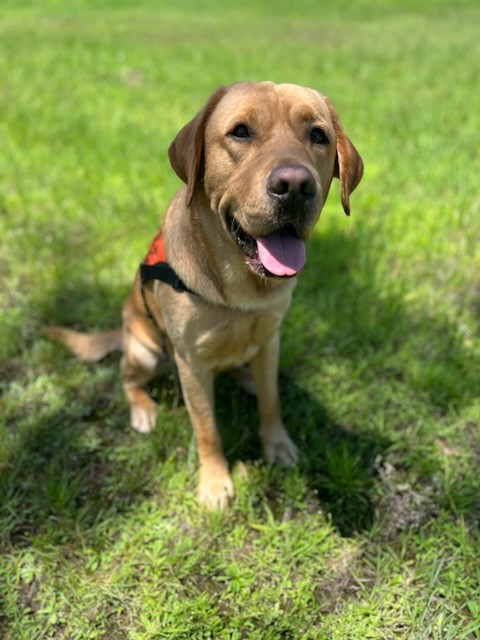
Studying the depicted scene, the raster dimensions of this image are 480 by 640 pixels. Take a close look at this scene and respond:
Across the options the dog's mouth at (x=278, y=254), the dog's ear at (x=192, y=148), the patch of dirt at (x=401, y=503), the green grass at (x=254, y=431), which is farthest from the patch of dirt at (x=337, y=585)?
the dog's ear at (x=192, y=148)

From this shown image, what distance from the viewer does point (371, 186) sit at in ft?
15.6

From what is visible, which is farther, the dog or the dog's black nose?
the dog

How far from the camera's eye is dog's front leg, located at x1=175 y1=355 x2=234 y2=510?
93.9 inches

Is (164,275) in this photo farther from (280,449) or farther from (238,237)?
(280,449)

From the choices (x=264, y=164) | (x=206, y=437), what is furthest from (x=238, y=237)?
(x=206, y=437)

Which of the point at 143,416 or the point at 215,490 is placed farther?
the point at 143,416

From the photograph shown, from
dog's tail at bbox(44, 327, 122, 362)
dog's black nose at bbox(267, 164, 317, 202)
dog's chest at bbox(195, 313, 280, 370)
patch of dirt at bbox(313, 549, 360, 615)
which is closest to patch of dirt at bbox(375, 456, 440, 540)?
patch of dirt at bbox(313, 549, 360, 615)

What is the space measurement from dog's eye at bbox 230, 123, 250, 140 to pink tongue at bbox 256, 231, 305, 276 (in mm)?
397

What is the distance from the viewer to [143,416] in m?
2.82

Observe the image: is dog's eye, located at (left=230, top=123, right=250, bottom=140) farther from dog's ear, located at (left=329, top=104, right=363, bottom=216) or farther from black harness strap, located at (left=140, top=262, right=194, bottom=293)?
black harness strap, located at (left=140, top=262, right=194, bottom=293)

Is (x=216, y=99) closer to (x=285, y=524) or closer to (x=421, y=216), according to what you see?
(x=285, y=524)

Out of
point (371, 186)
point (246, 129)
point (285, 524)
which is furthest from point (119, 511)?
point (371, 186)

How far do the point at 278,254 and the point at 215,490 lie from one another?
1.19 m

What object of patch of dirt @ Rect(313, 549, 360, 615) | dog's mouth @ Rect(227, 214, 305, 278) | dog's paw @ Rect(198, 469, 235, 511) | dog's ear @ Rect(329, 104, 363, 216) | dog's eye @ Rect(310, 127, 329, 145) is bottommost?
patch of dirt @ Rect(313, 549, 360, 615)
